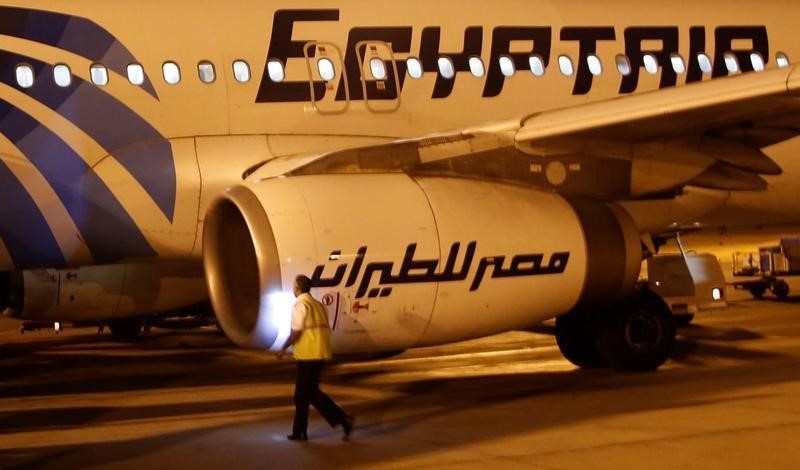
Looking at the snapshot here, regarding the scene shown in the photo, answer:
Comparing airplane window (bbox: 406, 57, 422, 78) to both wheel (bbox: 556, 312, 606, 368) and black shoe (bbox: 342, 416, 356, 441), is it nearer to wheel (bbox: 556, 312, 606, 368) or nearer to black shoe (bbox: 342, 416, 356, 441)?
wheel (bbox: 556, 312, 606, 368)

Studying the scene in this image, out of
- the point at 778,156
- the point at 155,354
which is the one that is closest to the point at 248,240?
the point at 778,156

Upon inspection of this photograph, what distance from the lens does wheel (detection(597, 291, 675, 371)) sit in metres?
12.2

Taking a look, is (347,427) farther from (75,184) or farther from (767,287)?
(767,287)

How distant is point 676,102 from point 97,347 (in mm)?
12719

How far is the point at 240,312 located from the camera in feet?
32.5

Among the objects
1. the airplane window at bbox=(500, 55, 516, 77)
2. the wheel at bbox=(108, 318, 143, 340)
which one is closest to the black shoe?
the airplane window at bbox=(500, 55, 516, 77)

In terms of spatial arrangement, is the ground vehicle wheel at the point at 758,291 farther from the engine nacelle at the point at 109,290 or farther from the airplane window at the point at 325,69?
the airplane window at the point at 325,69

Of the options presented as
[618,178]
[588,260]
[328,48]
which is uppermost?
[328,48]

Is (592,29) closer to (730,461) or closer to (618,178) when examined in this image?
(618,178)

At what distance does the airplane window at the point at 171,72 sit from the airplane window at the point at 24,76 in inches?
46.5

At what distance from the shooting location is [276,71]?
11.7 metres

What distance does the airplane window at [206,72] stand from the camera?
11.5 metres

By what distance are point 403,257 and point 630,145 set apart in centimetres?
296

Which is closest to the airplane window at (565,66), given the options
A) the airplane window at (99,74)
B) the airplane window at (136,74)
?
the airplane window at (136,74)
